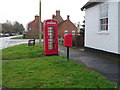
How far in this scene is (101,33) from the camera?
31.8 ft

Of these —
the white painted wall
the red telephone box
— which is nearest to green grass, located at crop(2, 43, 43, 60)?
the red telephone box

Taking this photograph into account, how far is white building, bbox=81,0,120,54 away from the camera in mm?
8188

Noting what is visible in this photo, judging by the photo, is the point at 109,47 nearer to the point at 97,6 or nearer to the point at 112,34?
the point at 112,34

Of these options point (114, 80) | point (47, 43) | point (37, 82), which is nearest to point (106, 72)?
point (114, 80)

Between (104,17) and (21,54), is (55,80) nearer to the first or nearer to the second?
(104,17)

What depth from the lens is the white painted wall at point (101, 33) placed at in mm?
8305

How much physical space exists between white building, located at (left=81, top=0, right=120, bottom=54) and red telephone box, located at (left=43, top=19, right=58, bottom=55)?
2672 millimetres

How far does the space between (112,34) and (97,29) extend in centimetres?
201

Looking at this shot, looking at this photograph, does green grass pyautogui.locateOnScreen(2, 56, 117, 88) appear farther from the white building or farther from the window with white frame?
A: the window with white frame

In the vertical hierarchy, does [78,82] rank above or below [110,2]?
below

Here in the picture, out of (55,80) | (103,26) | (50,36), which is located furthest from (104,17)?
(55,80)

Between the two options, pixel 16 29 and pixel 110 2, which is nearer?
pixel 110 2

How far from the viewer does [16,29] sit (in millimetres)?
84750

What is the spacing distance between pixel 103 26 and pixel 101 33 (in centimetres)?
51
